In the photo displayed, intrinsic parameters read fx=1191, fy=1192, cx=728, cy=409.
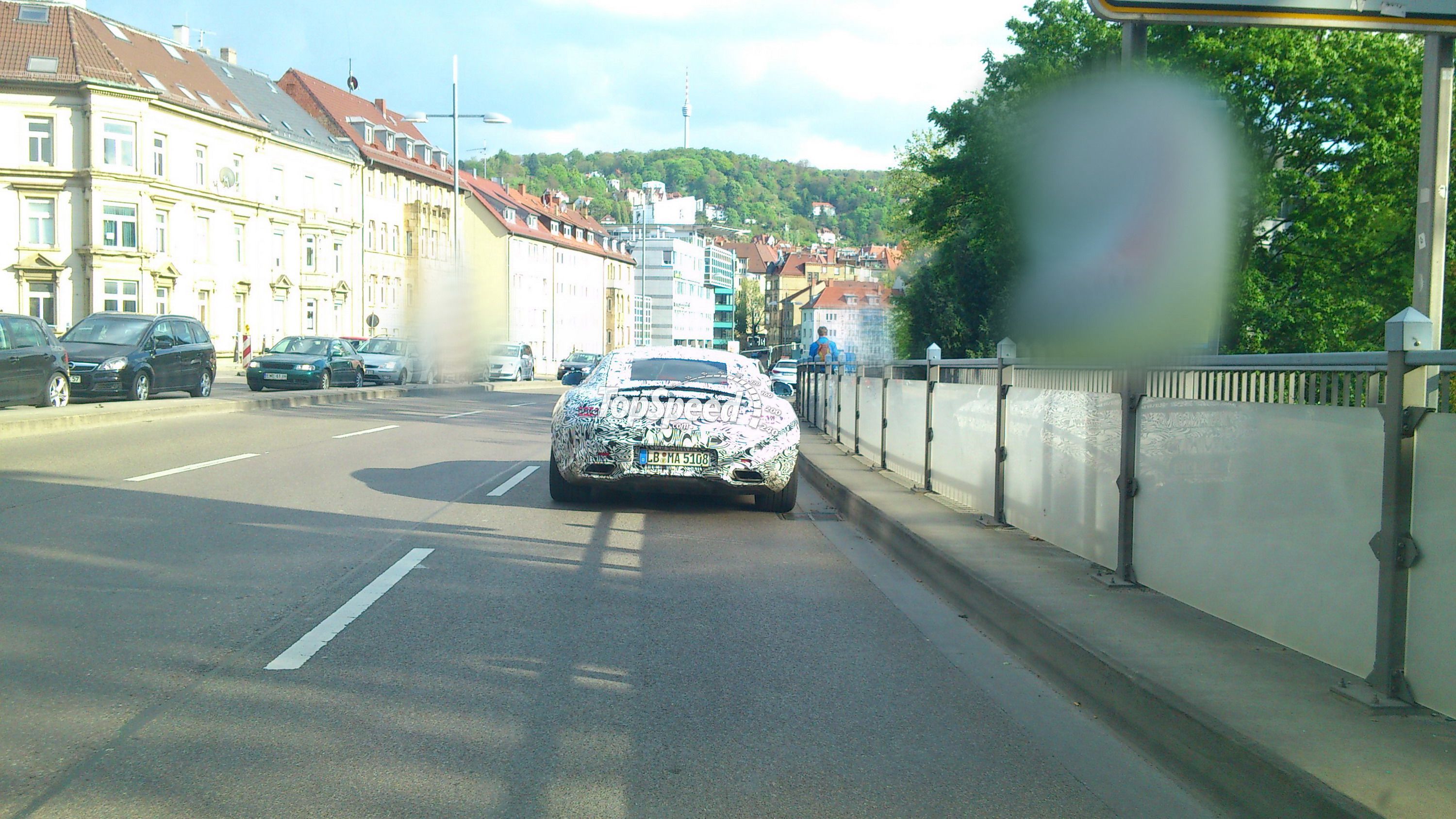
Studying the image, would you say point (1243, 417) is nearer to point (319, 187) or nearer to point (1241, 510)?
point (1241, 510)

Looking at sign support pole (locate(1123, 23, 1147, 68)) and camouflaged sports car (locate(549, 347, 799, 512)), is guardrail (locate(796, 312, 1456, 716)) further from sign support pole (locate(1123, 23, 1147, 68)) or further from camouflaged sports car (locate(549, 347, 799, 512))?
camouflaged sports car (locate(549, 347, 799, 512))

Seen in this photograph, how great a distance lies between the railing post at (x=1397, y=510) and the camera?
4156 millimetres

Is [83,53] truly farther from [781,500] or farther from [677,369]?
[781,500]

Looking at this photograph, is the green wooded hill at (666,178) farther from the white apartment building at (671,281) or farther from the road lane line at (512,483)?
the road lane line at (512,483)

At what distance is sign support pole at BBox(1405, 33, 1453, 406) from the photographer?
626 centimetres

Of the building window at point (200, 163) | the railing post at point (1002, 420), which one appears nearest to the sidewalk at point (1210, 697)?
the railing post at point (1002, 420)

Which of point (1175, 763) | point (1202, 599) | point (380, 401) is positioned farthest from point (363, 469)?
point (380, 401)

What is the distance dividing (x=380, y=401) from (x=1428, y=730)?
90.0ft

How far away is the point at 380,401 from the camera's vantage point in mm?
29156

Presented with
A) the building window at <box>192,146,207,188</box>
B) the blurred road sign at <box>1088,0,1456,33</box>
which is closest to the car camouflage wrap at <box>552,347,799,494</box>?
the blurred road sign at <box>1088,0,1456,33</box>

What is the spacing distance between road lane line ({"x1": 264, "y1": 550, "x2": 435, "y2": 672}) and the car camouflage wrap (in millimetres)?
2215

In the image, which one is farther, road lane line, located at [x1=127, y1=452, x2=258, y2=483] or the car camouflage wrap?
road lane line, located at [x1=127, y1=452, x2=258, y2=483]

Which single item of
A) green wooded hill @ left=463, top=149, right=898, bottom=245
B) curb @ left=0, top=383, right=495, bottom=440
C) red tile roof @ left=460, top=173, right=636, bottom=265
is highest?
green wooded hill @ left=463, top=149, right=898, bottom=245

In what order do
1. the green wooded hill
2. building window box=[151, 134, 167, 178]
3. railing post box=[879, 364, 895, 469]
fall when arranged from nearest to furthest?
railing post box=[879, 364, 895, 469]
building window box=[151, 134, 167, 178]
the green wooded hill
